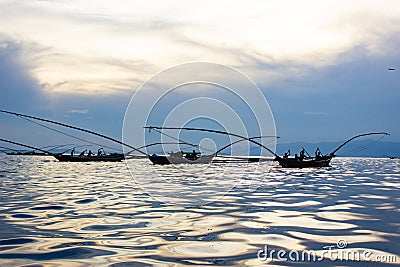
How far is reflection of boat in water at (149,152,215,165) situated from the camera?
5566cm

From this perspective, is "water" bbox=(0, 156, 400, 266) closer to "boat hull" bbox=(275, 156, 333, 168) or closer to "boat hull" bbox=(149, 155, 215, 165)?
"boat hull" bbox=(275, 156, 333, 168)

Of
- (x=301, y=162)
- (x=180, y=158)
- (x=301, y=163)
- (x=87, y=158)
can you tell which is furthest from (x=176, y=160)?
(x=301, y=162)

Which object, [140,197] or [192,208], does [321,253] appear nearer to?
[192,208]

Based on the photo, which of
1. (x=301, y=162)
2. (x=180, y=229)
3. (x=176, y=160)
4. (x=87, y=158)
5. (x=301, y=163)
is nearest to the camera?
(x=180, y=229)

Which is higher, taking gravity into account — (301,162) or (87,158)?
(301,162)

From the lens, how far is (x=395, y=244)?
28.2 feet

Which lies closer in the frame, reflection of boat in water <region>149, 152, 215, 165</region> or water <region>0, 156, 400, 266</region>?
water <region>0, 156, 400, 266</region>

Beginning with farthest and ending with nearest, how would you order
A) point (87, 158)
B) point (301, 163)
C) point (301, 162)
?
point (87, 158) < point (301, 163) < point (301, 162)

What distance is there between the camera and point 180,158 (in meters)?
59.9

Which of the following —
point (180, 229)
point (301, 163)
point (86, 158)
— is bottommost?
point (180, 229)

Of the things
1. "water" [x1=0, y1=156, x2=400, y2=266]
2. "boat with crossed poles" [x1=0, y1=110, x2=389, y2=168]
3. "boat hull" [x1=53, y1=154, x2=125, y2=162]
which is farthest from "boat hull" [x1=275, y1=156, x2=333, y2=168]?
"boat hull" [x1=53, y1=154, x2=125, y2=162]

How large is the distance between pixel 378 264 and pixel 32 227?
7.63 m

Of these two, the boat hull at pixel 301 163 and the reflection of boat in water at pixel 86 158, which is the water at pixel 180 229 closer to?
the boat hull at pixel 301 163

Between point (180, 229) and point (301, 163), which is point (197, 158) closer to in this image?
point (301, 163)
